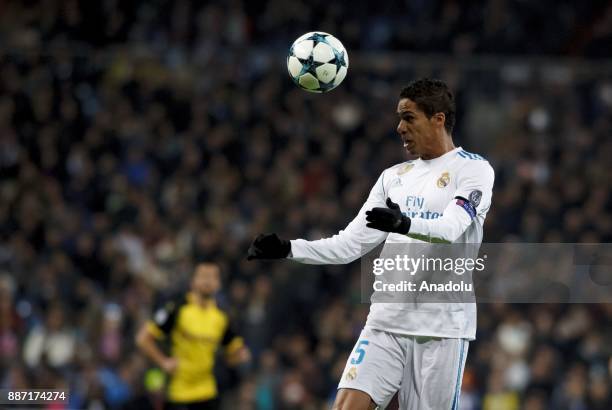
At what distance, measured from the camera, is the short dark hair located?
222 inches

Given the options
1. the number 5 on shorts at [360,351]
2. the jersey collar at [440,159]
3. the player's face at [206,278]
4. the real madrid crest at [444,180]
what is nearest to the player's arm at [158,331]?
the player's face at [206,278]

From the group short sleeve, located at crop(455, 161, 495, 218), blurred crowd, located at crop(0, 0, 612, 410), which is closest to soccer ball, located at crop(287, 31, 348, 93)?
short sleeve, located at crop(455, 161, 495, 218)

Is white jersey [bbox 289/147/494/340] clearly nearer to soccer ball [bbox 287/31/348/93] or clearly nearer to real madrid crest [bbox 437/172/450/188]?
real madrid crest [bbox 437/172/450/188]

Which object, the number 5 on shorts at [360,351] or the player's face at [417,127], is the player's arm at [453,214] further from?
the number 5 on shorts at [360,351]

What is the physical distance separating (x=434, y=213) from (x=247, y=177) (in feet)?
28.1

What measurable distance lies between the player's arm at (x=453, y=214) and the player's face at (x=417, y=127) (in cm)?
28

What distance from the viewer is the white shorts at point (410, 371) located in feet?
17.9

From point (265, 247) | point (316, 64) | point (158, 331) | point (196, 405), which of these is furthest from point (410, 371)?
point (158, 331)

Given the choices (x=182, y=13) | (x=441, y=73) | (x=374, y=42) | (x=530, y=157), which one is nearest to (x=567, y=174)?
(x=530, y=157)

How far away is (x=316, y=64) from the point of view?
6.45m

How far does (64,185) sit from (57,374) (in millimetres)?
3025

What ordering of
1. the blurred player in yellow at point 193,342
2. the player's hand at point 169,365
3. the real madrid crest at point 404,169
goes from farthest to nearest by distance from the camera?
1. the blurred player in yellow at point 193,342
2. the player's hand at point 169,365
3. the real madrid crest at point 404,169

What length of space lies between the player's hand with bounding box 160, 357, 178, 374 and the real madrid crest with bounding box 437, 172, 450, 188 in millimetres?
3888

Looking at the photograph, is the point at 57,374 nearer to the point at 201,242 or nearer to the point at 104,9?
the point at 201,242
